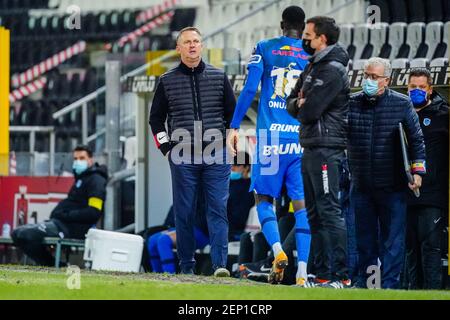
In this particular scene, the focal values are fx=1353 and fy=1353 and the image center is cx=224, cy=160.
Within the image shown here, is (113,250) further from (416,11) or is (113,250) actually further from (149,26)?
(149,26)

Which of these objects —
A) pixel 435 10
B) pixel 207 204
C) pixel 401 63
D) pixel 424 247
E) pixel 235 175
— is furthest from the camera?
pixel 435 10

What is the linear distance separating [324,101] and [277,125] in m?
1.55

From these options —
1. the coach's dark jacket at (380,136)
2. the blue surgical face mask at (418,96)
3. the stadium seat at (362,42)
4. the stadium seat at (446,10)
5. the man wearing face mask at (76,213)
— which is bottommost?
the man wearing face mask at (76,213)

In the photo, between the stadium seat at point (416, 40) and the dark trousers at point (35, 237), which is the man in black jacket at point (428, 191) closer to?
the stadium seat at point (416, 40)

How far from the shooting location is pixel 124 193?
57.4 feet

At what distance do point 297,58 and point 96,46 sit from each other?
1500cm

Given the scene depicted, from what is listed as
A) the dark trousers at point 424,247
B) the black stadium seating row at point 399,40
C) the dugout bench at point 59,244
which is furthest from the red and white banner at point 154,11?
the dark trousers at point 424,247

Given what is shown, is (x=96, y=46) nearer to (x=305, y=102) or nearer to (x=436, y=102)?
(x=436, y=102)

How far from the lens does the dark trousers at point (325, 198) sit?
394 inches

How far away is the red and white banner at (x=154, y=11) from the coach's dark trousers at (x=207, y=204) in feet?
46.5

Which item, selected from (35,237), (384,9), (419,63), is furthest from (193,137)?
(384,9)

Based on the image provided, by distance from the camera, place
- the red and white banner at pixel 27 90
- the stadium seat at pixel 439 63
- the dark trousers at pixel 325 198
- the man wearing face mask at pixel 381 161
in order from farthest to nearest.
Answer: the red and white banner at pixel 27 90
the stadium seat at pixel 439 63
the man wearing face mask at pixel 381 161
the dark trousers at pixel 325 198

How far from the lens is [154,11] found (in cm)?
2606
